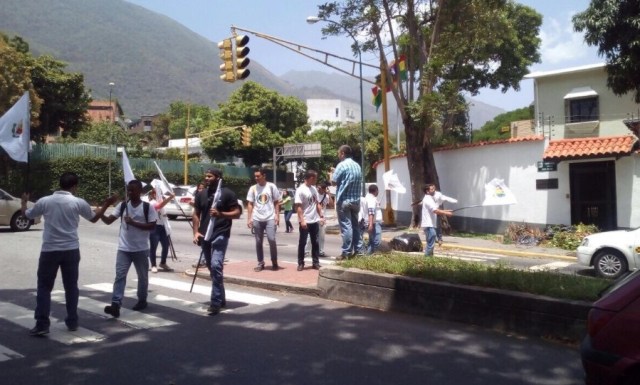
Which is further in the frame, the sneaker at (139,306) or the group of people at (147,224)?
the sneaker at (139,306)

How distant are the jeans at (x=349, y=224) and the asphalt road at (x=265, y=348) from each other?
1841mm

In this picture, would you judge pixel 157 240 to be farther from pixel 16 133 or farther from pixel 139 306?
pixel 16 133

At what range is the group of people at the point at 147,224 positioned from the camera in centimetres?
647

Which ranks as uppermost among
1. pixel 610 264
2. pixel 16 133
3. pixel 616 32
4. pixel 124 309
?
pixel 616 32

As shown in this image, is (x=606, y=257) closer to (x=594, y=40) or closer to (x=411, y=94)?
(x=594, y=40)

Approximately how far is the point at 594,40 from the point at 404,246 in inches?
395

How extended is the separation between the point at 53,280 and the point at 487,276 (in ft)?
15.8

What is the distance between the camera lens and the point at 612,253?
1156cm

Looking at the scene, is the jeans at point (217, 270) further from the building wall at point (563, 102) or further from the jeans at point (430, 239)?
the building wall at point (563, 102)

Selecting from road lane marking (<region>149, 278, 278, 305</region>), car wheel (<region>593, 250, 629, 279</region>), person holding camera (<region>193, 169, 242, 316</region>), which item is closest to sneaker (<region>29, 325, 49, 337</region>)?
person holding camera (<region>193, 169, 242, 316</region>)

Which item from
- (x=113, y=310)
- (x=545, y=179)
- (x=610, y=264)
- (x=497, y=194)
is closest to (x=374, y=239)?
A: (x=610, y=264)

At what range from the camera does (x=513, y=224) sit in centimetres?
1953

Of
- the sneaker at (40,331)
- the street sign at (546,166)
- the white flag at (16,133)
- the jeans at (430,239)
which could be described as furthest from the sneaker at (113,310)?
the street sign at (546,166)

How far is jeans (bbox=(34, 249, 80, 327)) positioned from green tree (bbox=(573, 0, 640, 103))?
16.9m
